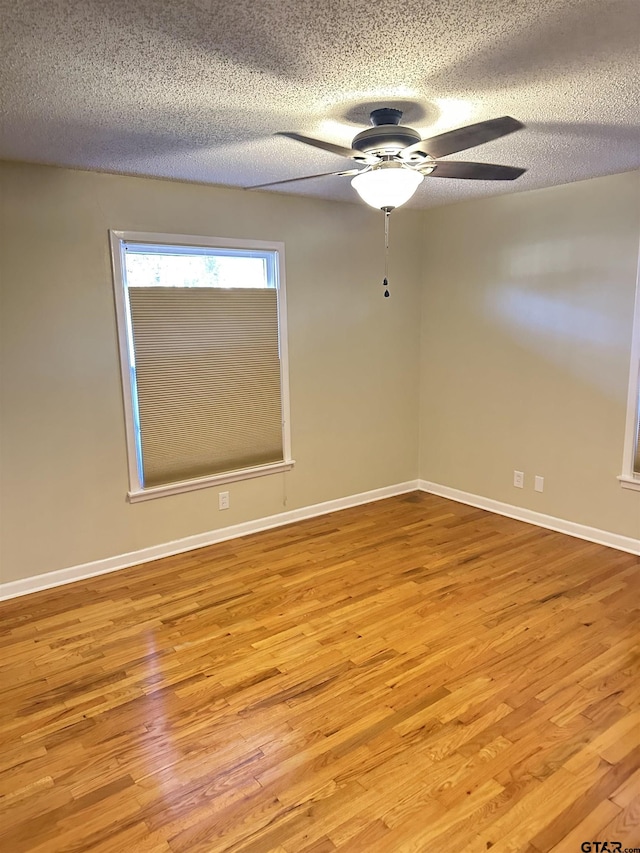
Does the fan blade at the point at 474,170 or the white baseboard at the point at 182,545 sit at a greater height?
the fan blade at the point at 474,170

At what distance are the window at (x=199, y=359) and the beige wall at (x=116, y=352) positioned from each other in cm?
9

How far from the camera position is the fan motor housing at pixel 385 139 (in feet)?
7.57

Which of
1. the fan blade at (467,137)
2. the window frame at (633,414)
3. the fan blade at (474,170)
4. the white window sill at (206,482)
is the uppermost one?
the fan blade at (467,137)

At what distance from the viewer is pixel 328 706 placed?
234 centimetres

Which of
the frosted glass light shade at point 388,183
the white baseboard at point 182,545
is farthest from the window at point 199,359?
the frosted glass light shade at point 388,183

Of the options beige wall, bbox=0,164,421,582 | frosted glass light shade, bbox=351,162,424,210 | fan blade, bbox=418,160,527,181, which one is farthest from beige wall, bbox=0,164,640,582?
frosted glass light shade, bbox=351,162,424,210

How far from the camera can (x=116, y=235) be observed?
11.2ft

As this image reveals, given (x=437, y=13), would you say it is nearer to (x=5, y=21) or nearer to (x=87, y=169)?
(x=5, y=21)

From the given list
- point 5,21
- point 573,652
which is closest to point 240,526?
point 573,652

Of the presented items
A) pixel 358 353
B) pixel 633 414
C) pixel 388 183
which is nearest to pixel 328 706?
pixel 388 183

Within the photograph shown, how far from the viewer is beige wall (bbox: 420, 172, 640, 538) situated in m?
3.71

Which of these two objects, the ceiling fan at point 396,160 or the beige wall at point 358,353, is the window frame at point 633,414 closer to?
the beige wall at point 358,353

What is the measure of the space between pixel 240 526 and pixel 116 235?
2131 mm

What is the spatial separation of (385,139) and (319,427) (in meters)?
2.46
